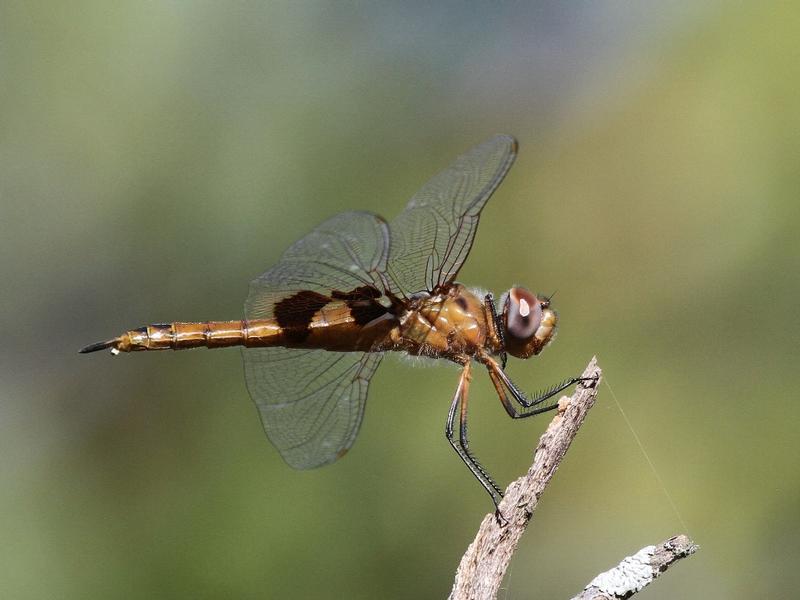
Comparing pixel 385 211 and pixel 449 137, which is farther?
pixel 449 137

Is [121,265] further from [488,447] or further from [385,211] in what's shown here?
[488,447]

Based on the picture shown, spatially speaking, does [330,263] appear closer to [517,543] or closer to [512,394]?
[512,394]

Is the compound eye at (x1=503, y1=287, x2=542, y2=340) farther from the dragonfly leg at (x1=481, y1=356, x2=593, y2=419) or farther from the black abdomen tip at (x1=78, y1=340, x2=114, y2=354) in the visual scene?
the black abdomen tip at (x1=78, y1=340, x2=114, y2=354)

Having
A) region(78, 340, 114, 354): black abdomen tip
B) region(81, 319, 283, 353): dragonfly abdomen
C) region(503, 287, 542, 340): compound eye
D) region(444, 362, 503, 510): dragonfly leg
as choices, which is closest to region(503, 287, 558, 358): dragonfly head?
region(503, 287, 542, 340): compound eye

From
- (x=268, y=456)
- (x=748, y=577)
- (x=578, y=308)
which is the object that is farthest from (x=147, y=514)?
(x=748, y=577)

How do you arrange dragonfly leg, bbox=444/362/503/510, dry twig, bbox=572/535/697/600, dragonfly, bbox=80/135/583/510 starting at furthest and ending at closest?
dragonfly, bbox=80/135/583/510, dragonfly leg, bbox=444/362/503/510, dry twig, bbox=572/535/697/600

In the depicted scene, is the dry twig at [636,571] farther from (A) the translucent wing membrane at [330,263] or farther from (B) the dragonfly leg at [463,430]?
(A) the translucent wing membrane at [330,263]
